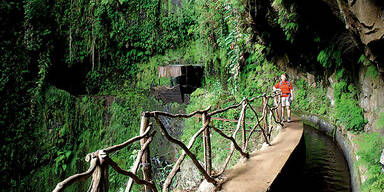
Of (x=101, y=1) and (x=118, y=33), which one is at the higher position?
(x=101, y=1)

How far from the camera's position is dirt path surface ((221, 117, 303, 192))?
2.81 meters

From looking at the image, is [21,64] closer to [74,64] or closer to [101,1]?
[74,64]

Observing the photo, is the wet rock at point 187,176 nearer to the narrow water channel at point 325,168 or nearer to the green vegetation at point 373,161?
the narrow water channel at point 325,168

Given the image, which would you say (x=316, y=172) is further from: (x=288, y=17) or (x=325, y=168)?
(x=288, y=17)

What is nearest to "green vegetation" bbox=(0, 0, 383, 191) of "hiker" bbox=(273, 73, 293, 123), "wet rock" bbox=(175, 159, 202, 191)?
"wet rock" bbox=(175, 159, 202, 191)

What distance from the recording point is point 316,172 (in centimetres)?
473

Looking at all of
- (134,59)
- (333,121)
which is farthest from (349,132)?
(134,59)

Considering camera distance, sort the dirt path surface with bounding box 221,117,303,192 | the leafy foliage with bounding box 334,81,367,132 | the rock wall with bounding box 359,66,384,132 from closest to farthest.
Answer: the dirt path surface with bounding box 221,117,303,192 → the rock wall with bounding box 359,66,384,132 → the leafy foliage with bounding box 334,81,367,132

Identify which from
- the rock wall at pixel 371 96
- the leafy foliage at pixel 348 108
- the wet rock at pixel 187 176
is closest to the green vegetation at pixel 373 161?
the rock wall at pixel 371 96

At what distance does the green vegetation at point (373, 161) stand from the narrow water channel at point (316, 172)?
0.81 meters

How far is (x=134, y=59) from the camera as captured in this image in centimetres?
1147

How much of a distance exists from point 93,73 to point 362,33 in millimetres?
10828

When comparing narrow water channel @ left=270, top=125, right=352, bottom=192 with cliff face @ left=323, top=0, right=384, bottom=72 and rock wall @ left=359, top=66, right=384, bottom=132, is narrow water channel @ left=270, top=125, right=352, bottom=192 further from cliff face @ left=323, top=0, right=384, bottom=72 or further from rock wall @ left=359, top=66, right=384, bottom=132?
cliff face @ left=323, top=0, right=384, bottom=72

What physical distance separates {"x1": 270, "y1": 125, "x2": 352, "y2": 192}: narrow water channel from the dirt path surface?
0.33ft
